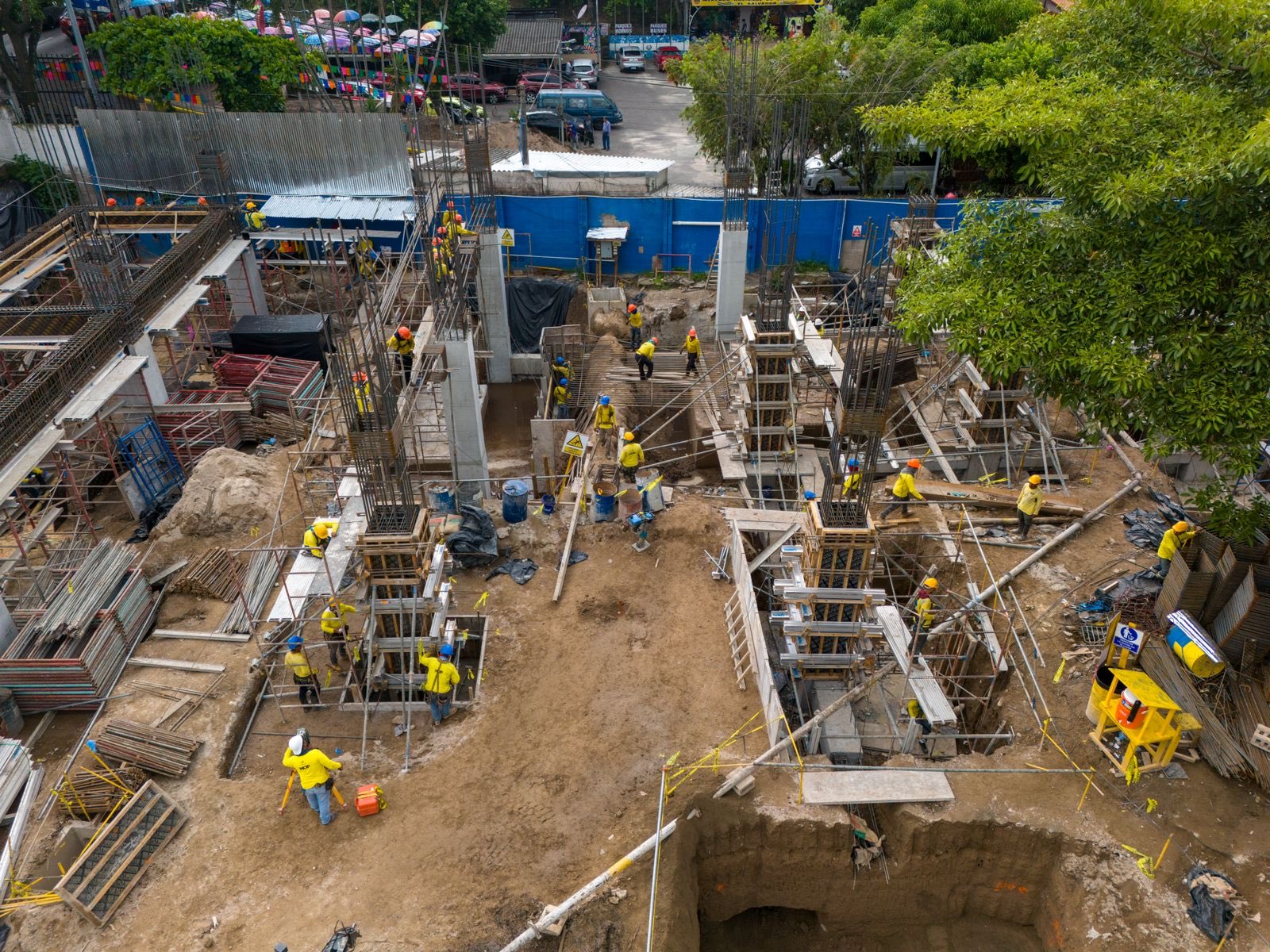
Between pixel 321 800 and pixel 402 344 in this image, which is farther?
pixel 402 344

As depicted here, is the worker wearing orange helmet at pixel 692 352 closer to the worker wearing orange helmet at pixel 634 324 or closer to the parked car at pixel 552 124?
the worker wearing orange helmet at pixel 634 324

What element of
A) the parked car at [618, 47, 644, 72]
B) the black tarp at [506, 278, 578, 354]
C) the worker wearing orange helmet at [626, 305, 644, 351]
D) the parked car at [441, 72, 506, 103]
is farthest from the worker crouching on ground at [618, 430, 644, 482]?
the parked car at [618, 47, 644, 72]

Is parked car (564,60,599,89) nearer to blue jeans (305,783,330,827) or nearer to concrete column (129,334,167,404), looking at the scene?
concrete column (129,334,167,404)

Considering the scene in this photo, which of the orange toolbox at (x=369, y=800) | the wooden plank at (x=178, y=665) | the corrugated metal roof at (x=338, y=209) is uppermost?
the corrugated metal roof at (x=338, y=209)

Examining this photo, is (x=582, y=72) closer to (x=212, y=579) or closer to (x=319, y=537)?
(x=212, y=579)

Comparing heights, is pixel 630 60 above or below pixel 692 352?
above

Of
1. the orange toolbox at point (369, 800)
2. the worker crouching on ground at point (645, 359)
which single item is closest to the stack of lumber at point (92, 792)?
the orange toolbox at point (369, 800)

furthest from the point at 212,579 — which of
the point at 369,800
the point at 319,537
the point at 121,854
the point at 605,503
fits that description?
the point at 605,503
